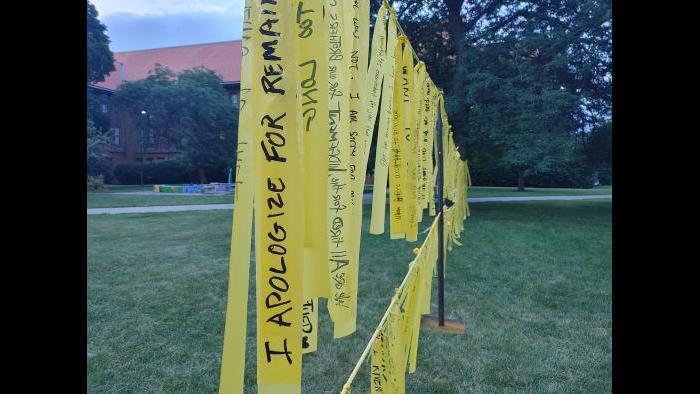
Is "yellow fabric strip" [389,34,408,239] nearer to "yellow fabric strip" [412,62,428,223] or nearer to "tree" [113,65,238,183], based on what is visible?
"yellow fabric strip" [412,62,428,223]

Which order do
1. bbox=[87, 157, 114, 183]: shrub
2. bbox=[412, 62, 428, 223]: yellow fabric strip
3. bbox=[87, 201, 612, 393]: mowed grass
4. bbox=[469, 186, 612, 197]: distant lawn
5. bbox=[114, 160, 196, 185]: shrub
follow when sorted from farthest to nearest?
bbox=[114, 160, 196, 185]: shrub → bbox=[469, 186, 612, 197]: distant lawn → bbox=[87, 157, 114, 183]: shrub → bbox=[87, 201, 612, 393]: mowed grass → bbox=[412, 62, 428, 223]: yellow fabric strip

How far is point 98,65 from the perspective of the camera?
1229 inches

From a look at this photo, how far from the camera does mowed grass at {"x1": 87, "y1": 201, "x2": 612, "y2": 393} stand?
3740mm

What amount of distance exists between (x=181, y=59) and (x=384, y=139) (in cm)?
4739

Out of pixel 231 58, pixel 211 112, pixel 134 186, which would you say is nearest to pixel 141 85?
pixel 211 112

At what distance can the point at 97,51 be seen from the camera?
30.5 metres

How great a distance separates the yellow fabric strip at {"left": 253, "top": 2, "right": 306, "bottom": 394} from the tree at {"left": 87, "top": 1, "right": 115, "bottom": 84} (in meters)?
34.8

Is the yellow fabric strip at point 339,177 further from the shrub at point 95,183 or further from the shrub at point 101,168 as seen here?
the shrub at point 95,183

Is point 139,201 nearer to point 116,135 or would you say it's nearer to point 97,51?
point 97,51

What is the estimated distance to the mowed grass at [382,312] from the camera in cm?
374

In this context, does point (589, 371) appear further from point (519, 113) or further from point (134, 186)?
point (134, 186)

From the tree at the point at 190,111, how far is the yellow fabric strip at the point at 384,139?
2858 centimetres

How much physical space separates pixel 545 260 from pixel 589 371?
5136mm

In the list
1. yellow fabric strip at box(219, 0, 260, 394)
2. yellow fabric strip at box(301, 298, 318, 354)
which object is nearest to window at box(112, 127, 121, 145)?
yellow fabric strip at box(301, 298, 318, 354)
